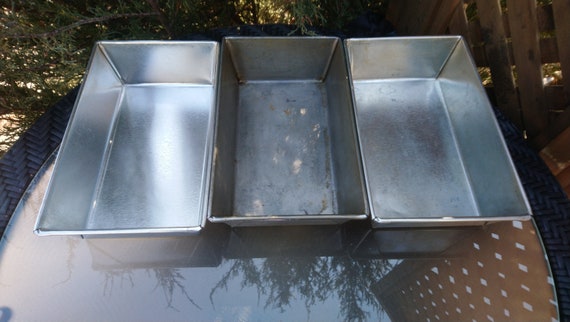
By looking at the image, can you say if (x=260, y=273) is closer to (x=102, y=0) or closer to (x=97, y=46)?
(x=97, y=46)

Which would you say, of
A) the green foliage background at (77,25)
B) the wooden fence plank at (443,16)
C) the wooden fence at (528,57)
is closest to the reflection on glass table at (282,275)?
the wooden fence at (528,57)

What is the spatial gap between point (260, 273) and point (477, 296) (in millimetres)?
650

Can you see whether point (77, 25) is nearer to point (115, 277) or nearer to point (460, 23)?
point (115, 277)

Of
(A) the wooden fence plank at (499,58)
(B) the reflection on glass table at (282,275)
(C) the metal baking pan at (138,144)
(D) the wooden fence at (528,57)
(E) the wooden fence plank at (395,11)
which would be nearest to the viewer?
(B) the reflection on glass table at (282,275)

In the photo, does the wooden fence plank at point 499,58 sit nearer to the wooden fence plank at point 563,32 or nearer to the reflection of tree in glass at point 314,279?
the wooden fence plank at point 563,32

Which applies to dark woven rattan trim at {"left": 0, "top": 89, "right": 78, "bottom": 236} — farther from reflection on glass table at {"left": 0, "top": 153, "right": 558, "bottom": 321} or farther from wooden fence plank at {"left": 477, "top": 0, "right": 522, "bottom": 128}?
wooden fence plank at {"left": 477, "top": 0, "right": 522, "bottom": 128}

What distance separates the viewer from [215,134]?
107cm

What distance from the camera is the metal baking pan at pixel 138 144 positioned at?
1.06 meters

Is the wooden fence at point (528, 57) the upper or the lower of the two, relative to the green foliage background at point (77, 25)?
lower

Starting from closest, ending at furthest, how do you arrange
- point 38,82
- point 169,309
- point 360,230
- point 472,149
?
1. point 169,309
2. point 360,230
3. point 472,149
4. point 38,82

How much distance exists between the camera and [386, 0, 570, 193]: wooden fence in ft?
3.88

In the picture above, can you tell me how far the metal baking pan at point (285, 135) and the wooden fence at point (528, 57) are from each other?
641 mm

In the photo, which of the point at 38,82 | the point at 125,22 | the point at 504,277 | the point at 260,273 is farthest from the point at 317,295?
the point at 125,22

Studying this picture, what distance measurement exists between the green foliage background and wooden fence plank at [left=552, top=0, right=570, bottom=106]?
83 centimetres
